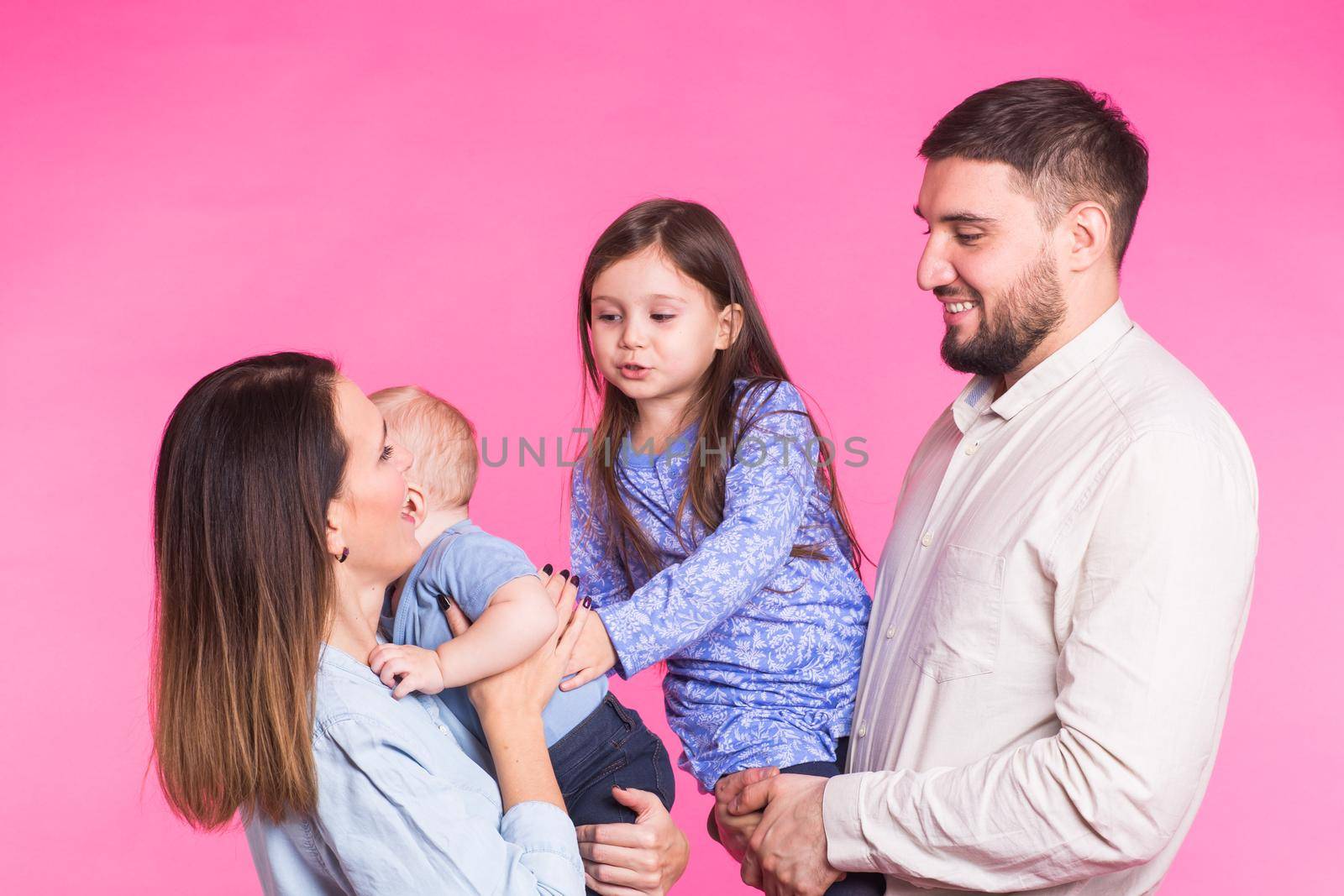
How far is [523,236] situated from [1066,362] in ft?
8.17

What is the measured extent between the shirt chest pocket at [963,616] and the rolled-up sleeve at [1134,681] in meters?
0.13

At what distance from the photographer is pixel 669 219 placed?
283 cm

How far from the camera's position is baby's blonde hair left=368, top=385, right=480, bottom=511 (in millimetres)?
2467

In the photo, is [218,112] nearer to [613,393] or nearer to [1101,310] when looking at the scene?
[613,393]

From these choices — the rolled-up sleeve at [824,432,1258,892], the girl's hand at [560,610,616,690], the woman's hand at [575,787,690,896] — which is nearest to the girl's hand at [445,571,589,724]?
the girl's hand at [560,610,616,690]

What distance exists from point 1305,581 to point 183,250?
152 inches

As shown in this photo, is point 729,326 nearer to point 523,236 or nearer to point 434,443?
point 434,443

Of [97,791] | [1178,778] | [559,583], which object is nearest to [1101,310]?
[1178,778]

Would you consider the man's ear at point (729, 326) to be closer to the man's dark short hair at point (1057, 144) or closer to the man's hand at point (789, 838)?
the man's dark short hair at point (1057, 144)

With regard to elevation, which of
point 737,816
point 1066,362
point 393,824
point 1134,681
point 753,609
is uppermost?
point 1066,362

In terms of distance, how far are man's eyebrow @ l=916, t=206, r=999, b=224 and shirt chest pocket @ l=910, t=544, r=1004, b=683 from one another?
59 cm

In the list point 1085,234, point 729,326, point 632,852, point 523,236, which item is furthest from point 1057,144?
point 523,236

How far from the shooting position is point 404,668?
2.00 m

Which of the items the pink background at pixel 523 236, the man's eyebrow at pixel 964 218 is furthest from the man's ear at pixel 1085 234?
the pink background at pixel 523 236
